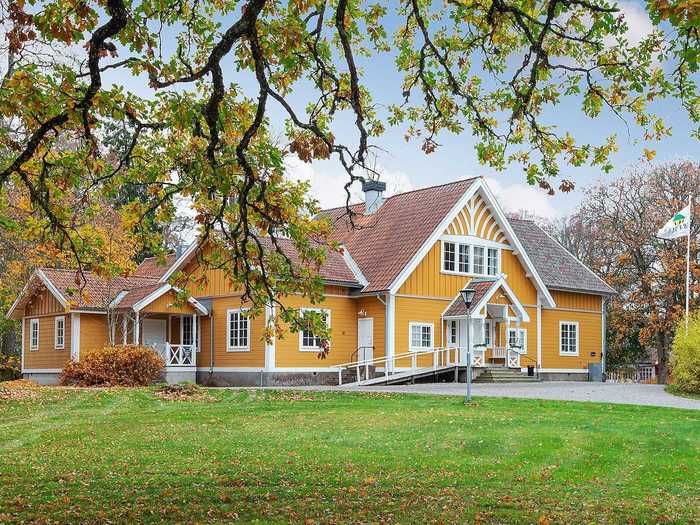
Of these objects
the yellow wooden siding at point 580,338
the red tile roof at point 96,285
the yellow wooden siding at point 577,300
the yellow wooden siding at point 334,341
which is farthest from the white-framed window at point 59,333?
the yellow wooden siding at point 577,300

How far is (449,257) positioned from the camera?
3253 centimetres

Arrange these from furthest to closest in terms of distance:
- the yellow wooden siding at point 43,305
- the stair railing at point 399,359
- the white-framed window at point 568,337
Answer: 1. the white-framed window at point 568,337
2. the yellow wooden siding at point 43,305
3. the stair railing at point 399,359

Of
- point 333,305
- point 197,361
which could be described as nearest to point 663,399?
point 333,305

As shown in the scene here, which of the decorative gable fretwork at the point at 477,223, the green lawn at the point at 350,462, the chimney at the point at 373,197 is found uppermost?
the chimney at the point at 373,197

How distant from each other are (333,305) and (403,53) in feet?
61.8

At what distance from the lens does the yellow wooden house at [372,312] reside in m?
30.3

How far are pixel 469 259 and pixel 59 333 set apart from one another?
15.0 meters

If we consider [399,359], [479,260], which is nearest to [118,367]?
[399,359]

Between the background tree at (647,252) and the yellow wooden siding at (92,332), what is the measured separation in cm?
2347

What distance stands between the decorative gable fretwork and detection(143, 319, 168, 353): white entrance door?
1075cm

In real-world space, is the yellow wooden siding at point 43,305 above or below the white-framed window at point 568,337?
above

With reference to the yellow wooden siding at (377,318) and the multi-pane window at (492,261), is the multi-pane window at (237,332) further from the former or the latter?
the multi-pane window at (492,261)

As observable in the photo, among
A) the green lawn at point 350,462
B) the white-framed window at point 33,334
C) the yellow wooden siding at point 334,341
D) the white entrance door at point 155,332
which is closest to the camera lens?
the green lawn at point 350,462

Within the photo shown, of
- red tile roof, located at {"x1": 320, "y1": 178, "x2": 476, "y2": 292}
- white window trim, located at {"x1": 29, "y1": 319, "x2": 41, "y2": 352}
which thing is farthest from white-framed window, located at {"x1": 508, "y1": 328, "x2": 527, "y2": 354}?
white window trim, located at {"x1": 29, "y1": 319, "x2": 41, "y2": 352}
